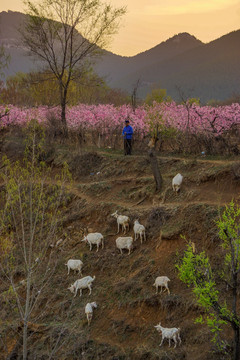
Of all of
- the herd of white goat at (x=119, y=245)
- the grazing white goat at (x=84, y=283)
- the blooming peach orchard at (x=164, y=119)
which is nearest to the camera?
the herd of white goat at (x=119, y=245)

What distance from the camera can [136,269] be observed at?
435 inches

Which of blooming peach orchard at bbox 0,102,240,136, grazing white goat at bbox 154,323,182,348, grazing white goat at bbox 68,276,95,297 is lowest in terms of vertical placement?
grazing white goat at bbox 68,276,95,297

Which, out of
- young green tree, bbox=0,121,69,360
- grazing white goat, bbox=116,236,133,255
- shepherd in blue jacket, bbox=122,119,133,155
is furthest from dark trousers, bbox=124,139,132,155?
grazing white goat, bbox=116,236,133,255

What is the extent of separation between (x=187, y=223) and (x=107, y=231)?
11.0 feet

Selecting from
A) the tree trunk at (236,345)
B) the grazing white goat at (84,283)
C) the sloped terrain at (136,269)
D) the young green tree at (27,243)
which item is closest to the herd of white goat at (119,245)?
the grazing white goat at (84,283)

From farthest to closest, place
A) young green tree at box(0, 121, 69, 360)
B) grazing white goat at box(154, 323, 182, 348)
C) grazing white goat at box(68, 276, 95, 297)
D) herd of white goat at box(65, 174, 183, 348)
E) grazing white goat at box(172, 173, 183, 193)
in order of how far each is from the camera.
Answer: grazing white goat at box(172, 173, 183, 193) < grazing white goat at box(68, 276, 95, 297) < herd of white goat at box(65, 174, 183, 348) < grazing white goat at box(154, 323, 182, 348) < young green tree at box(0, 121, 69, 360)

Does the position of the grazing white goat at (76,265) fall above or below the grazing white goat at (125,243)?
below

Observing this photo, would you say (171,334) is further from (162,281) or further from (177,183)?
(177,183)

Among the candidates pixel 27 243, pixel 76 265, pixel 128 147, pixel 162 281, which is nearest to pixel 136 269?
pixel 162 281

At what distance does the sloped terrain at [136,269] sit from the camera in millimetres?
8891

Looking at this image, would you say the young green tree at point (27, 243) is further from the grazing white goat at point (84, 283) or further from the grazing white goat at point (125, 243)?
the grazing white goat at point (125, 243)

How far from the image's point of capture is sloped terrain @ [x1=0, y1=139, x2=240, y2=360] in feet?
29.2

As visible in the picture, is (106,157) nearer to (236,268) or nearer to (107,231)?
(107,231)

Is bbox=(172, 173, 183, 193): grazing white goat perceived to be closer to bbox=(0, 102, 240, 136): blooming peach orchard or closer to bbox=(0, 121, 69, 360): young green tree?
bbox=(0, 121, 69, 360): young green tree
